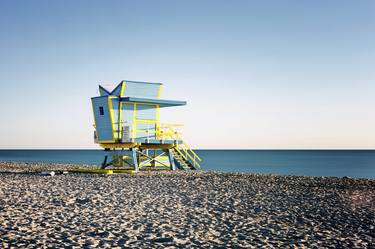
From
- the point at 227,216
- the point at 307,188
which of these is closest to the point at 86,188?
the point at 227,216

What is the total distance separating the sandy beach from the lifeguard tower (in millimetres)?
9000

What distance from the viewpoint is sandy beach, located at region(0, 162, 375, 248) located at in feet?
33.3

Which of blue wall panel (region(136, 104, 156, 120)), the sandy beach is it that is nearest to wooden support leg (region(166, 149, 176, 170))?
blue wall panel (region(136, 104, 156, 120))

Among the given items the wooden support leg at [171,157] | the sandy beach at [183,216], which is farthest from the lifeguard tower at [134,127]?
the sandy beach at [183,216]

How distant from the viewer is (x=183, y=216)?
13.3m

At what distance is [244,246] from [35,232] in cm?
529

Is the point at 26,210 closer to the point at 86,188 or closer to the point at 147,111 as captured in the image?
the point at 86,188

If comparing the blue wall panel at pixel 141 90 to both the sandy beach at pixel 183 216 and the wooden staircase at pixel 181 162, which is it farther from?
the sandy beach at pixel 183 216

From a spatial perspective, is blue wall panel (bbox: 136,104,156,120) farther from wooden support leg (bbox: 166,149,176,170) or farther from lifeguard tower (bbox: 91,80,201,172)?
wooden support leg (bbox: 166,149,176,170)

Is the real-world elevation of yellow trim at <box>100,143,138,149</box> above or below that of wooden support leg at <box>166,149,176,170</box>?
Answer: above

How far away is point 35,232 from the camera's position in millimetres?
10805

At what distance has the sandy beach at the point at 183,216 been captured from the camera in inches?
400

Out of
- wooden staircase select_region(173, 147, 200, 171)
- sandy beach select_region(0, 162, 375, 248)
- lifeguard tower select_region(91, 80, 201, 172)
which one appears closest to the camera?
sandy beach select_region(0, 162, 375, 248)

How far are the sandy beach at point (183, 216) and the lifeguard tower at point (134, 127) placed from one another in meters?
9.00
